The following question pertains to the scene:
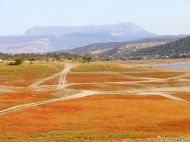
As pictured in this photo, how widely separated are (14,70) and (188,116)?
127 metres

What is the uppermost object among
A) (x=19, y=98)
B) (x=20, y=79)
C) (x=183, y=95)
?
(x=19, y=98)

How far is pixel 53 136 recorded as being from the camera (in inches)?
1922

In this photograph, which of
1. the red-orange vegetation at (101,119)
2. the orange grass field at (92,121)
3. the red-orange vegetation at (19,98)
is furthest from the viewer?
the red-orange vegetation at (19,98)

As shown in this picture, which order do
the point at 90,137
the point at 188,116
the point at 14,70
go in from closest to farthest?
the point at 90,137 → the point at 188,116 → the point at 14,70

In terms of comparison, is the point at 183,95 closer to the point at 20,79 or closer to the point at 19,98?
the point at 19,98

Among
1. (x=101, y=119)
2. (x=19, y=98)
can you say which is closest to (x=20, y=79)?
(x=19, y=98)

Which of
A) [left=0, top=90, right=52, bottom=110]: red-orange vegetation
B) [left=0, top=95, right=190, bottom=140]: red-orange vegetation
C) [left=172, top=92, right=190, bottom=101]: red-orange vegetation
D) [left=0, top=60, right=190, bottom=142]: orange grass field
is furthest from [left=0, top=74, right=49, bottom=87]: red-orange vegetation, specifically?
[left=0, top=95, right=190, bottom=140]: red-orange vegetation

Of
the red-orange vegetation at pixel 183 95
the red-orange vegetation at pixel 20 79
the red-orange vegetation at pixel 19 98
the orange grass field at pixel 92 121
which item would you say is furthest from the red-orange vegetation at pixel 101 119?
the red-orange vegetation at pixel 20 79

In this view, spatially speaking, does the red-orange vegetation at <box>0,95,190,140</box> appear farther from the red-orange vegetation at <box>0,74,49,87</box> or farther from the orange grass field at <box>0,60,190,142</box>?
the red-orange vegetation at <box>0,74,49,87</box>

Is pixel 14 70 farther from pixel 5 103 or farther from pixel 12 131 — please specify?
pixel 12 131

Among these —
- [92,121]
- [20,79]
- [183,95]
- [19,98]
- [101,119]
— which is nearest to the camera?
[92,121]

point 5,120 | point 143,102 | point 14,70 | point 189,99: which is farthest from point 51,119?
point 14,70

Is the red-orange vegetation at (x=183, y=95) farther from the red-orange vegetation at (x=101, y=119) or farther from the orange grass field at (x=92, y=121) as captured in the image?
the red-orange vegetation at (x=101, y=119)

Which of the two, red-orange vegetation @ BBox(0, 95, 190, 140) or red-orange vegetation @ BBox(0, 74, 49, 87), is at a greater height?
red-orange vegetation @ BBox(0, 95, 190, 140)
